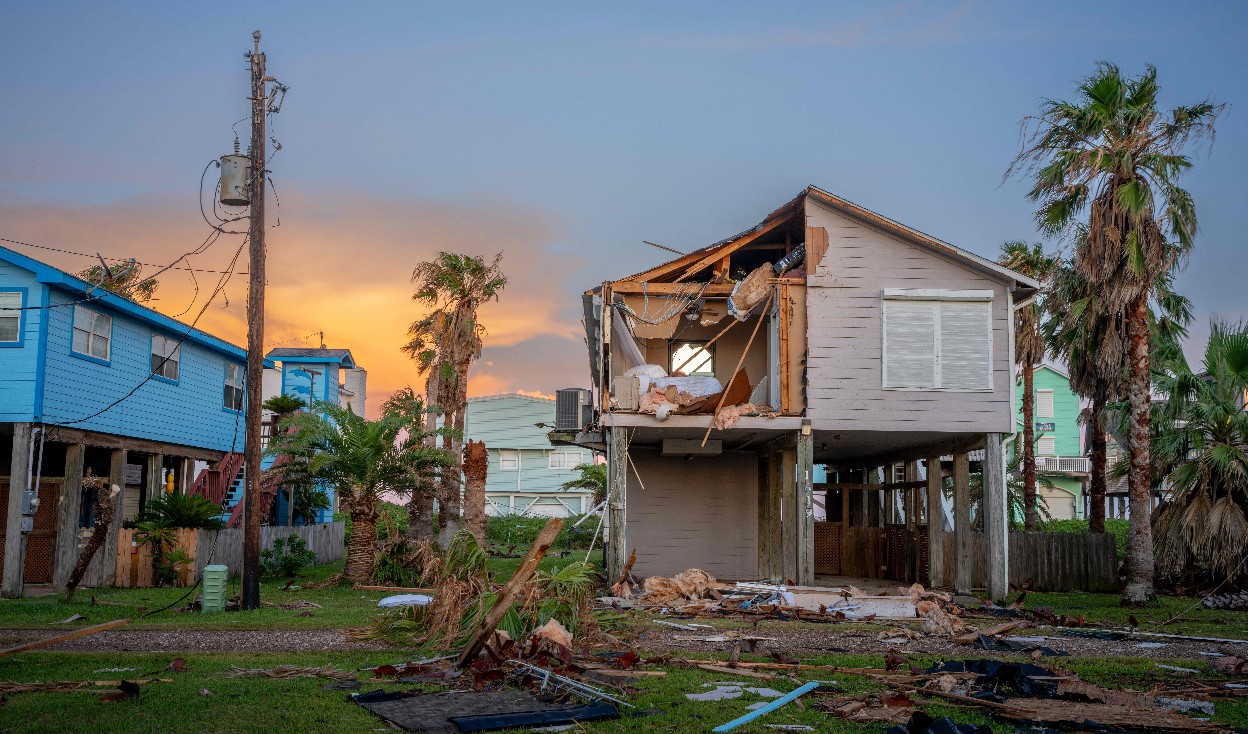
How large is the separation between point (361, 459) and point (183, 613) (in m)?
6.13

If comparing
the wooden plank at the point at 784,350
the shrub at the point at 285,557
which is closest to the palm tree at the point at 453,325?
the shrub at the point at 285,557

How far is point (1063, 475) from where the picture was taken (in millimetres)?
51844

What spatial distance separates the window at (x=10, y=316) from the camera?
20312 mm

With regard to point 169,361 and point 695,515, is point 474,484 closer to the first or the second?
point 695,515

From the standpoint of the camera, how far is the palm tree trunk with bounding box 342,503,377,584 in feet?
71.3

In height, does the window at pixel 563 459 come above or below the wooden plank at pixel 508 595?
above

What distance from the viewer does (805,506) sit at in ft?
63.8

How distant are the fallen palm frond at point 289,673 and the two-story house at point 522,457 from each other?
4352 cm

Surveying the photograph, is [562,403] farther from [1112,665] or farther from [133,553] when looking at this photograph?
[1112,665]

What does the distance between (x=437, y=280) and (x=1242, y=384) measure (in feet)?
66.0

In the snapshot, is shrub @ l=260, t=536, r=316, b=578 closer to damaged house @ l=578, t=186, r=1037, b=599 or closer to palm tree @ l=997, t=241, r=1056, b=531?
damaged house @ l=578, t=186, r=1037, b=599

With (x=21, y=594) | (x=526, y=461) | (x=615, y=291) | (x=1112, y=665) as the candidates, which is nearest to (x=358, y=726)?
(x=1112, y=665)

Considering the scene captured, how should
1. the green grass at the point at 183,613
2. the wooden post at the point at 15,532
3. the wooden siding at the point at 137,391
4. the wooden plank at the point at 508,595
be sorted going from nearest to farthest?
the wooden plank at the point at 508,595
the green grass at the point at 183,613
the wooden post at the point at 15,532
the wooden siding at the point at 137,391

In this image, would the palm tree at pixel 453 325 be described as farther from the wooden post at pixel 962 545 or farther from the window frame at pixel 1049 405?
the window frame at pixel 1049 405
